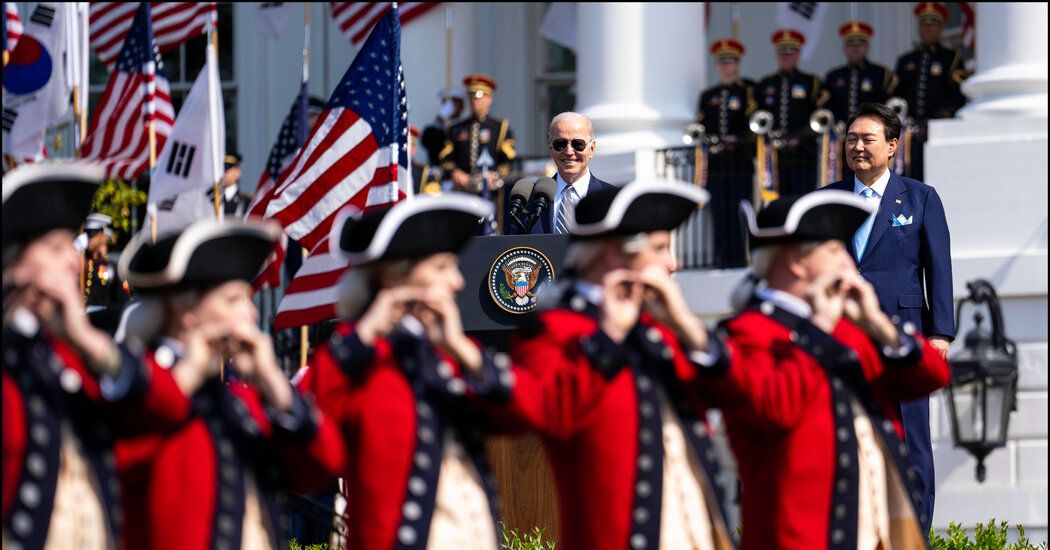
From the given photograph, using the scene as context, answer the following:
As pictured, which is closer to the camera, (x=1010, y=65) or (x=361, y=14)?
(x=1010, y=65)

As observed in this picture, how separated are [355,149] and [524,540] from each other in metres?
3.28

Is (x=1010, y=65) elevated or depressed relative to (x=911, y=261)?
elevated

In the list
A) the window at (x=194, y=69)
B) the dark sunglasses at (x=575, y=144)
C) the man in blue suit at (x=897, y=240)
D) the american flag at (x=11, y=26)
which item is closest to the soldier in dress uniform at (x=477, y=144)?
the american flag at (x=11, y=26)

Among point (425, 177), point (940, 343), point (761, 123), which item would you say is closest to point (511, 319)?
point (940, 343)

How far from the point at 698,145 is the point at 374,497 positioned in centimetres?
1129

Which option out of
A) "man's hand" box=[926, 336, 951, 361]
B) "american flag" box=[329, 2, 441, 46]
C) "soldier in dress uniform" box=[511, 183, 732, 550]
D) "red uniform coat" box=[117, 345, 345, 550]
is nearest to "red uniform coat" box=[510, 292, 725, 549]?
"soldier in dress uniform" box=[511, 183, 732, 550]

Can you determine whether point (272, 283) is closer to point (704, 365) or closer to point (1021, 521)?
point (1021, 521)

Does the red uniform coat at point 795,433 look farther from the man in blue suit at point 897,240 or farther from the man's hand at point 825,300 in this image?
the man in blue suit at point 897,240

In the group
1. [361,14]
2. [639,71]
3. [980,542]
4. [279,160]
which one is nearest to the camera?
[980,542]

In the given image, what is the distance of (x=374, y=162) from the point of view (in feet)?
39.5

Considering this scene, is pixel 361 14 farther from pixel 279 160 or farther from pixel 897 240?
pixel 897 240

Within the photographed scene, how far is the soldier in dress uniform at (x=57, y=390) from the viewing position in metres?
5.46

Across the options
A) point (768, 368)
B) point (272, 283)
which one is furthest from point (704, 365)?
point (272, 283)

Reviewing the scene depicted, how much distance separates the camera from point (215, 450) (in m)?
→ 5.77
